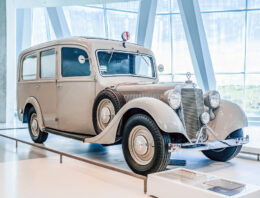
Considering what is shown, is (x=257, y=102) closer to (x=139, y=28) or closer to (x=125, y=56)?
(x=139, y=28)

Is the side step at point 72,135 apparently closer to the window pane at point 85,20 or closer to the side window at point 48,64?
the side window at point 48,64

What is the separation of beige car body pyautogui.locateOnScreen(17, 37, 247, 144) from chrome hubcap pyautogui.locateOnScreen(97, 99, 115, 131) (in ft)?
0.74

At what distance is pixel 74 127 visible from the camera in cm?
491

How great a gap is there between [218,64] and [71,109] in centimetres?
1136

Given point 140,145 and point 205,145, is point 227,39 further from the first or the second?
point 140,145

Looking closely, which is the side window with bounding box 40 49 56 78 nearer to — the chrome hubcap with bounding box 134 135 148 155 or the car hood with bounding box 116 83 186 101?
the car hood with bounding box 116 83 186 101

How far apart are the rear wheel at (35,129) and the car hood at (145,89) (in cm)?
207

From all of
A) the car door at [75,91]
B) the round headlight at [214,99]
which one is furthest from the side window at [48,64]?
the round headlight at [214,99]

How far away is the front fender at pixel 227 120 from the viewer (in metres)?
4.21

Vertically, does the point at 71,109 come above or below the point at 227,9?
below

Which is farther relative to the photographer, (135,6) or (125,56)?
(135,6)

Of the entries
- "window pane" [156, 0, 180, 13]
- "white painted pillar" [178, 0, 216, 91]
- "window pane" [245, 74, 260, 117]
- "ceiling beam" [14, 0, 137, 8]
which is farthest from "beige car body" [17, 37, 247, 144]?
"window pane" [156, 0, 180, 13]

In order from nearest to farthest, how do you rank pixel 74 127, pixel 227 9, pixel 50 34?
pixel 74 127, pixel 227 9, pixel 50 34

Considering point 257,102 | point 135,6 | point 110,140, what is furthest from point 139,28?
point 110,140
